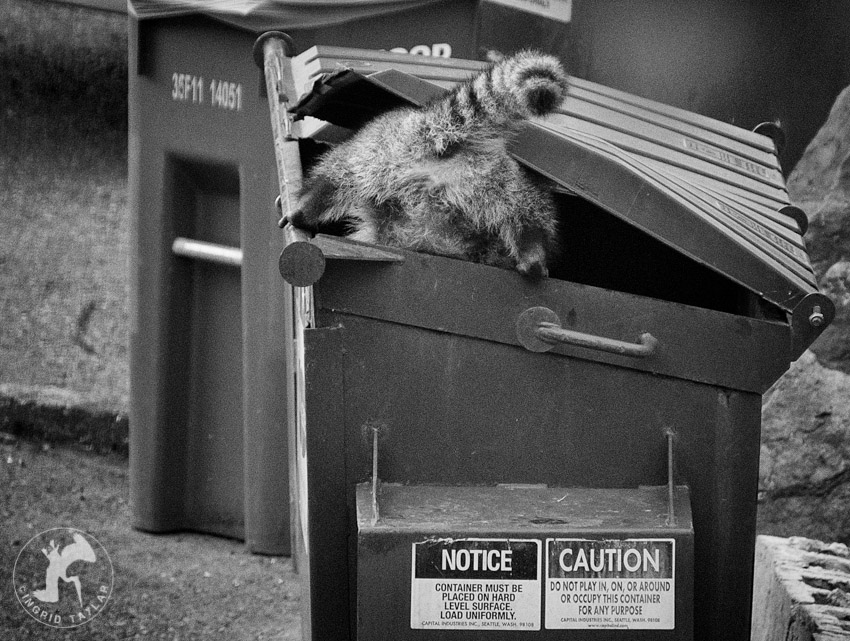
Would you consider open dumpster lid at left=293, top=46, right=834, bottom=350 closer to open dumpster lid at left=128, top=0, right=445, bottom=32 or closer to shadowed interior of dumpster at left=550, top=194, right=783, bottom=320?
shadowed interior of dumpster at left=550, top=194, right=783, bottom=320

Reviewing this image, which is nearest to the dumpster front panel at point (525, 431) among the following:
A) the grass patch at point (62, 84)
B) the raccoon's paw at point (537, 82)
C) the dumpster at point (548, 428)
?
the dumpster at point (548, 428)

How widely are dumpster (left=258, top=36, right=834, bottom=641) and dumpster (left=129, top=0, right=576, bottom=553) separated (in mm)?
1527

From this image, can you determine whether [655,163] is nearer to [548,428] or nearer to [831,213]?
[548,428]

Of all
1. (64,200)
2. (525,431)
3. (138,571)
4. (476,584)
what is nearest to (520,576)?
(476,584)

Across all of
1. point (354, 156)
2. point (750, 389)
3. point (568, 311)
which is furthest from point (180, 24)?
point (750, 389)

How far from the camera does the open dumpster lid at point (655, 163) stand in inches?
85.4

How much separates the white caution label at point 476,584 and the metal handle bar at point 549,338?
15.2 inches

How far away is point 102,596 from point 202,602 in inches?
13.3

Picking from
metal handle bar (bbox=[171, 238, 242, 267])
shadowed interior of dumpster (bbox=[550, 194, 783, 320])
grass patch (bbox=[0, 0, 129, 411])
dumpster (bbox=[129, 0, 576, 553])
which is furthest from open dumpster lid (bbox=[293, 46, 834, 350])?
grass patch (bbox=[0, 0, 129, 411])

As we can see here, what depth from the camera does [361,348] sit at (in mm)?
2125

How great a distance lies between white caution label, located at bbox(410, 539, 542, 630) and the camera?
202 cm

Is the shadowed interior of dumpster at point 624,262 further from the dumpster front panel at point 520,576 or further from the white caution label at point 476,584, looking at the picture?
the white caution label at point 476,584

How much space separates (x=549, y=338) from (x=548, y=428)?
0.63 ft

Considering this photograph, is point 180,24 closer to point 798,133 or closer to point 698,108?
point 698,108
